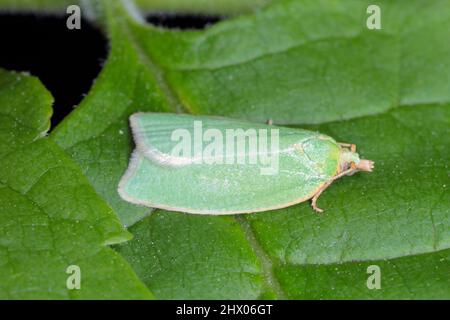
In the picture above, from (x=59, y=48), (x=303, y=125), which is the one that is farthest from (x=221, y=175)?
(x=59, y=48)

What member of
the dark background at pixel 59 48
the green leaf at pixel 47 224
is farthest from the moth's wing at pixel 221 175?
the dark background at pixel 59 48

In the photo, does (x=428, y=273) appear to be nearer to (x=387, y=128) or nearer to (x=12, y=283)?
(x=387, y=128)

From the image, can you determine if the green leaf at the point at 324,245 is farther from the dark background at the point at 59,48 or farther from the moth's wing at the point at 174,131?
the dark background at the point at 59,48

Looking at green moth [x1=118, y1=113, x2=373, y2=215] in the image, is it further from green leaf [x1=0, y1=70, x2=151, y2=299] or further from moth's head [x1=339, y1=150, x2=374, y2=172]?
green leaf [x1=0, y1=70, x2=151, y2=299]

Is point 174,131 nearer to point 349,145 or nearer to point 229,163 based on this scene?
point 229,163

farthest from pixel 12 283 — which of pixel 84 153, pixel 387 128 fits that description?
pixel 387 128

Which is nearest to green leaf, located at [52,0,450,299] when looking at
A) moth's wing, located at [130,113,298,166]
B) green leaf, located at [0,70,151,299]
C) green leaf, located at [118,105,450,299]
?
green leaf, located at [118,105,450,299]
